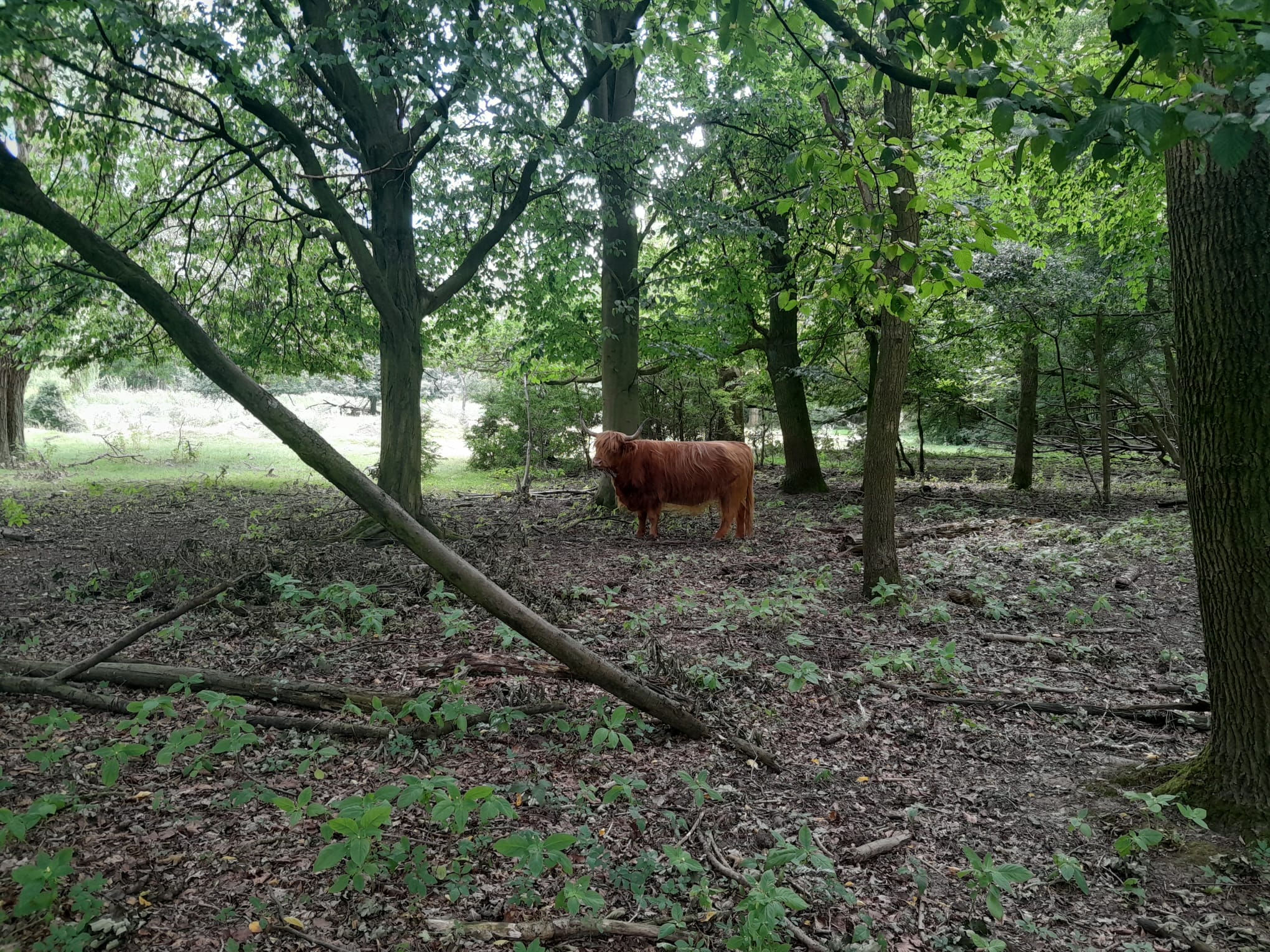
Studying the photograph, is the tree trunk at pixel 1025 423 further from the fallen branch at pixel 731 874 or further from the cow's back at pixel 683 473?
the fallen branch at pixel 731 874

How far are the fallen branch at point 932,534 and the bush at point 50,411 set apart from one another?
2820 cm

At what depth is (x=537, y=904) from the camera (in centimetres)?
254

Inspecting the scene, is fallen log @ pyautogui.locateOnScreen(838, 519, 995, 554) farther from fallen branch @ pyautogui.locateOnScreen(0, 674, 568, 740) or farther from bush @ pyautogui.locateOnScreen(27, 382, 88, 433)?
bush @ pyautogui.locateOnScreen(27, 382, 88, 433)

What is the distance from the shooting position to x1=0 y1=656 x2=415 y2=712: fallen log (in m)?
3.92

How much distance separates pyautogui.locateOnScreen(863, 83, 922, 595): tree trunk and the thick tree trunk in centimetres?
1771

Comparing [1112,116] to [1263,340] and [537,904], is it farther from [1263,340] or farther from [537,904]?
[537,904]

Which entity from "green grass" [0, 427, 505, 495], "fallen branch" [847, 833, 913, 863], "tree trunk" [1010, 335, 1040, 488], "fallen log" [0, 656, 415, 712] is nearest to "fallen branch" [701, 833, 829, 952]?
"fallen branch" [847, 833, 913, 863]

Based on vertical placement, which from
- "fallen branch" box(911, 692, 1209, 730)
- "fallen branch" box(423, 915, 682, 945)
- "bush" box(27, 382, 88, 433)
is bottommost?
"fallen branch" box(423, 915, 682, 945)

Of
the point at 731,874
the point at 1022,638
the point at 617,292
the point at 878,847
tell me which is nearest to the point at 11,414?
the point at 617,292

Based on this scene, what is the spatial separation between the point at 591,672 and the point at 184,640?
321 cm

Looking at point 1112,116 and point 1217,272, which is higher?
point 1112,116

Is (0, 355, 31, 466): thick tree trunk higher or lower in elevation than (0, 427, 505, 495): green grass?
higher

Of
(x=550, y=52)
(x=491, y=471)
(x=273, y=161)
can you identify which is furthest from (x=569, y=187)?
(x=491, y=471)

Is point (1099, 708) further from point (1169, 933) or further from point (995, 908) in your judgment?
point (995, 908)
